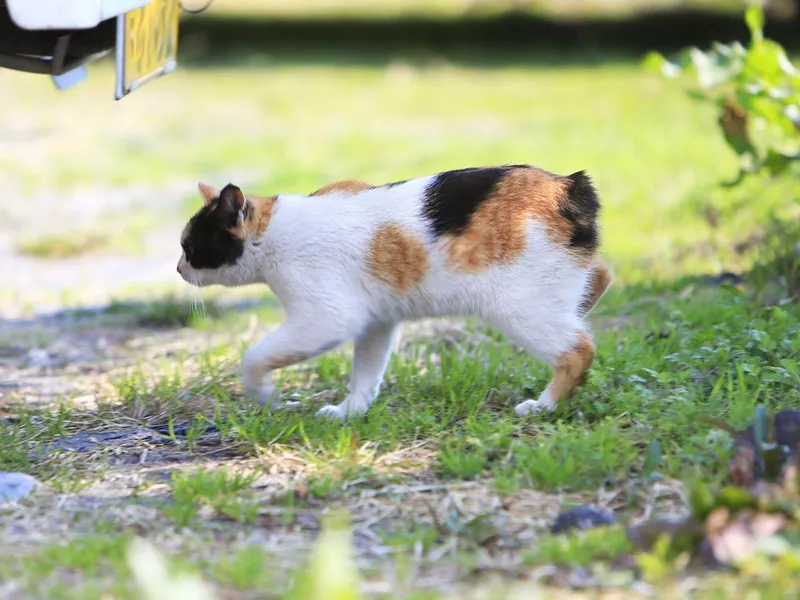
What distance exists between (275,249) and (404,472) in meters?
0.81

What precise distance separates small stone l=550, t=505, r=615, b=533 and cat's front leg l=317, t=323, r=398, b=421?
1.01 m

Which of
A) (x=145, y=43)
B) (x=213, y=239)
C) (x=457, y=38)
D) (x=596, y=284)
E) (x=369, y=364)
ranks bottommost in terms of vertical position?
(x=457, y=38)

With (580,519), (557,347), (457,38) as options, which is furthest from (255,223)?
(457,38)

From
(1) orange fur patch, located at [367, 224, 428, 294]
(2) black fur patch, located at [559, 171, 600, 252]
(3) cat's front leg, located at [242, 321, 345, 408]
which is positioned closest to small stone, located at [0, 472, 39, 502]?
(3) cat's front leg, located at [242, 321, 345, 408]

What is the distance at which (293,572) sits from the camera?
2.46 m

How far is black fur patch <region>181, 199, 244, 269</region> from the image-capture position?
11.4 ft

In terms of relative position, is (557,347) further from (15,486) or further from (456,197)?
(15,486)

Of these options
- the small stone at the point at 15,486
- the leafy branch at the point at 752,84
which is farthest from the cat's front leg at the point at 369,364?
the leafy branch at the point at 752,84

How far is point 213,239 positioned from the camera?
3.51 meters

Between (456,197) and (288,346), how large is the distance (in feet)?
2.15

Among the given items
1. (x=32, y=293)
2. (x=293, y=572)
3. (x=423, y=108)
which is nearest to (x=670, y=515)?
(x=293, y=572)

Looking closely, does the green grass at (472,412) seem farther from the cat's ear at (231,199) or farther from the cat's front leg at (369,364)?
the cat's ear at (231,199)

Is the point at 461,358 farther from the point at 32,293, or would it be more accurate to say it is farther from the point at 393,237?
the point at 32,293

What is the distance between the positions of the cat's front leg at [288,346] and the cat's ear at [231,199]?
1.28 ft
